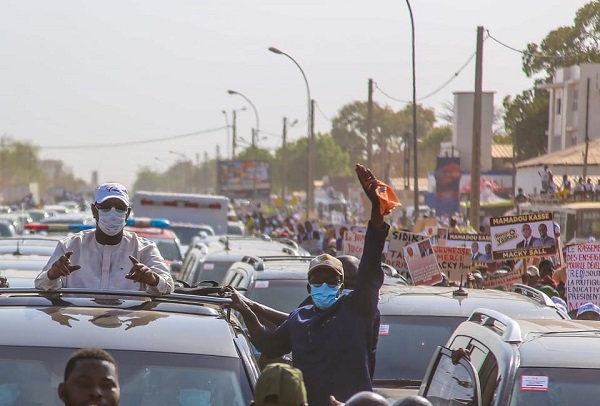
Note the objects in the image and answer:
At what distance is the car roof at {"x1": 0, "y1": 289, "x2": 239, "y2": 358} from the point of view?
5555 millimetres

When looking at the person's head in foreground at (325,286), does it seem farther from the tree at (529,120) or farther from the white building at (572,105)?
the tree at (529,120)

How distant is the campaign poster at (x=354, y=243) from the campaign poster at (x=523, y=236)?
2483mm

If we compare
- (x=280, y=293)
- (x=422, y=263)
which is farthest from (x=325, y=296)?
(x=422, y=263)

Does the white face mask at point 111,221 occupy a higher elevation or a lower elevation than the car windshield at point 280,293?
higher

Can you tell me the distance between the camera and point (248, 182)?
3666 inches

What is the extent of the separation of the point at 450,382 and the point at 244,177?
86.2 m

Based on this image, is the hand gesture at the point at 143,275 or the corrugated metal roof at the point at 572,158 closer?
the hand gesture at the point at 143,275

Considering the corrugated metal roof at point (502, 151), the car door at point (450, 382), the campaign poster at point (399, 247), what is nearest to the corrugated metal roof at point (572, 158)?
the corrugated metal roof at point (502, 151)

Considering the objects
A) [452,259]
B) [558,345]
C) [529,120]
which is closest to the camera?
[558,345]

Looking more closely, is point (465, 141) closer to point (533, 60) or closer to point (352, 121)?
point (533, 60)

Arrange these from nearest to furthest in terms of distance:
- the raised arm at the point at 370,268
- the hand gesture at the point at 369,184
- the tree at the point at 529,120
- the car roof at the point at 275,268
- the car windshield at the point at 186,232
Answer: the hand gesture at the point at 369,184, the raised arm at the point at 370,268, the car roof at the point at 275,268, the car windshield at the point at 186,232, the tree at the point at 529,120

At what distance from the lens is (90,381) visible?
4469mm

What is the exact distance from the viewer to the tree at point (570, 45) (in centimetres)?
4189

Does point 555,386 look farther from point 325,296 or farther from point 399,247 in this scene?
point 399,247
